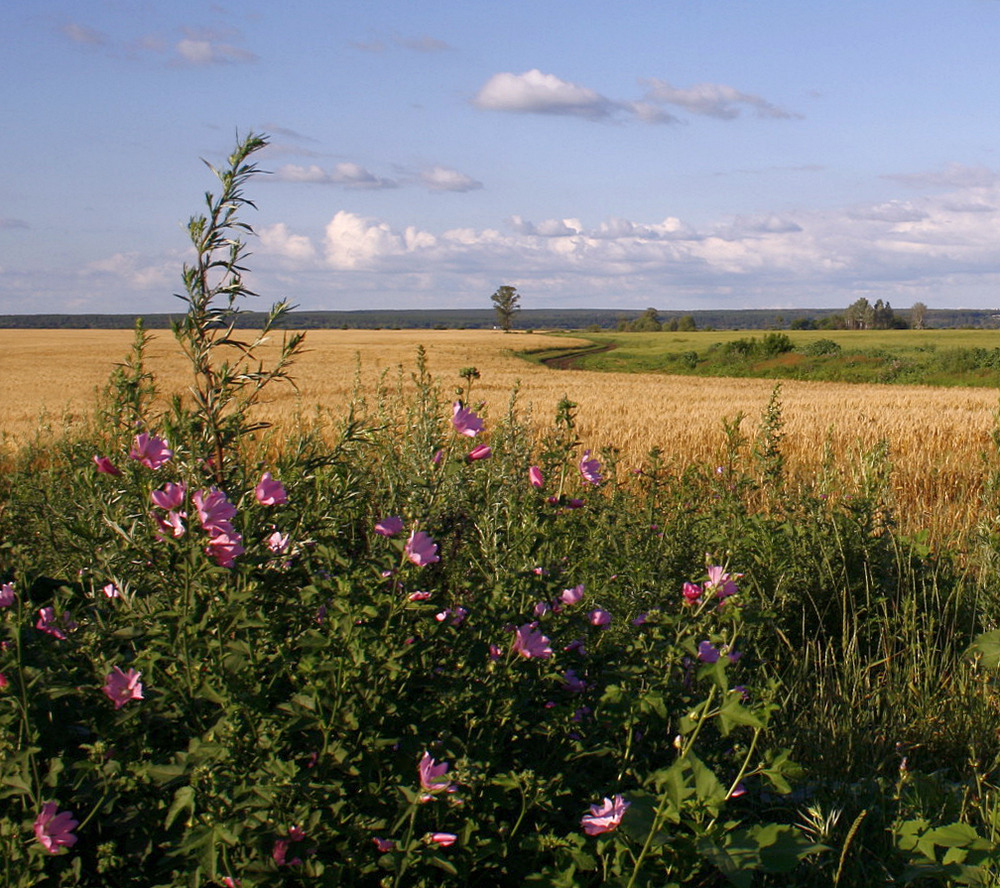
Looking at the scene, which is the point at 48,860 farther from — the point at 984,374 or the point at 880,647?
the point at 984,374

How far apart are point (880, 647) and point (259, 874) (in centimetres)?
286

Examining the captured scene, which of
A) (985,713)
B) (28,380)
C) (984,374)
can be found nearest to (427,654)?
(985,713)

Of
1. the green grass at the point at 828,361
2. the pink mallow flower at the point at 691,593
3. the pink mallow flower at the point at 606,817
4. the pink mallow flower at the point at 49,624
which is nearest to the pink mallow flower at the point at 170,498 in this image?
the pink mallow flower at the point at 49,624

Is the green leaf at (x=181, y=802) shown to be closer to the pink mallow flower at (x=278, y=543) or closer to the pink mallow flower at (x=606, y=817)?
the pink mallow flower at (x=278, y=543)

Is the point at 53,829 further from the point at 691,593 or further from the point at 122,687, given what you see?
the point at 691,593

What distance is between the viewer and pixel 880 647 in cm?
365

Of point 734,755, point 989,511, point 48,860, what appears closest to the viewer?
point 48,860

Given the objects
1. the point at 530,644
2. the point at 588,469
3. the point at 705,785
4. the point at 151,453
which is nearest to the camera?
the point at 705,785

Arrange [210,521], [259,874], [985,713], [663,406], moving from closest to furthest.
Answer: [259,874]
[210,521]
[985,713]
[663,406]

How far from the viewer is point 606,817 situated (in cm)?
183

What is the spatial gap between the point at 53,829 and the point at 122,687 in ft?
0.97

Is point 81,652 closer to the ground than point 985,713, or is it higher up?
higher up

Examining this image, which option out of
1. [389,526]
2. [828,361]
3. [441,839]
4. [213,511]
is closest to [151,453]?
[213,511]

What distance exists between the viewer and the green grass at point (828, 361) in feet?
119
